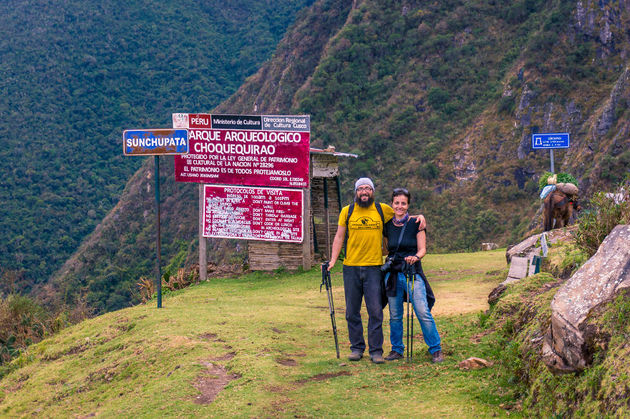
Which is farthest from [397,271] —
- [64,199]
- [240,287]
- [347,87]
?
[64,199]

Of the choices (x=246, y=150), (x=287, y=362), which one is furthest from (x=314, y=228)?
(x=287, y=362)

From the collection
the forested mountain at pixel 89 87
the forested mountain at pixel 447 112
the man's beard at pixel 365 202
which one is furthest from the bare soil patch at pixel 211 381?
the forested mountain at pixel 89 87

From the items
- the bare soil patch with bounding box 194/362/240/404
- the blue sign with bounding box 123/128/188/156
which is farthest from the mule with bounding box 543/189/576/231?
the bare soil patch with bounding box 194/362/240/404

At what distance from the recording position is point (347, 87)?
50.8 metres

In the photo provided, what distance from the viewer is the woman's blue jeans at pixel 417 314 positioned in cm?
661

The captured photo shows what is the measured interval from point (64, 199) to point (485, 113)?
34.9 m

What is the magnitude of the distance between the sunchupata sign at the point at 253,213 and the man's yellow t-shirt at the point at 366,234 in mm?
7632

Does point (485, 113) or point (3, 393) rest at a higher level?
point (485, 113)

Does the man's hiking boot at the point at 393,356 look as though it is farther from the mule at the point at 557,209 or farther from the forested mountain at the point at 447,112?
the forested mountain at the point at 447,112

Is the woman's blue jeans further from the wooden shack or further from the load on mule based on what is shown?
A: the wooden shack

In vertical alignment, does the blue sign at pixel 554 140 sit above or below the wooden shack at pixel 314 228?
above

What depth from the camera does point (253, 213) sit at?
14.8m

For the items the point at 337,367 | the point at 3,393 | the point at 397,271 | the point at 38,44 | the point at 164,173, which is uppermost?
the point at 38,44

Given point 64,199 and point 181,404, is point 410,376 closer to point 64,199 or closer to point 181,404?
point 181,404
